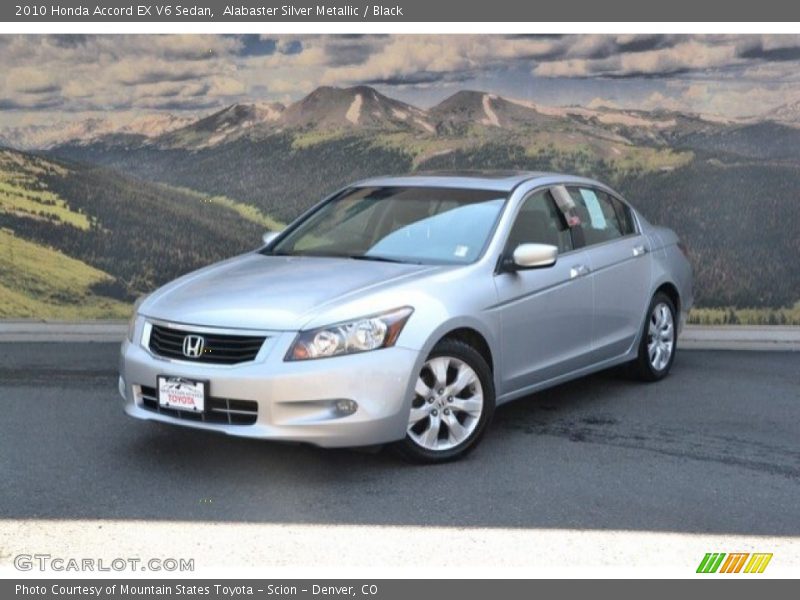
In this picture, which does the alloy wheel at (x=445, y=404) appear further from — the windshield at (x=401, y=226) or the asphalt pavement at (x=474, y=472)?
the windshield at (x=401, y=226)

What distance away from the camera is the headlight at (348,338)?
231 inches

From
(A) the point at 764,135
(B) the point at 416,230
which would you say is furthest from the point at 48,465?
(A) the point at 764,135

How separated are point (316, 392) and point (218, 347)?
0.58 metres

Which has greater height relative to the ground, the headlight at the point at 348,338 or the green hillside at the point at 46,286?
the headlight at the point at 348,338

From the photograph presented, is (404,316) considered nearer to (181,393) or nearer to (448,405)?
(448,405)

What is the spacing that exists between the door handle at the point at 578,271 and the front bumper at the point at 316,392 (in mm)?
1646

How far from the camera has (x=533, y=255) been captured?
669cm

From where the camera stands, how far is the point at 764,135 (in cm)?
1105

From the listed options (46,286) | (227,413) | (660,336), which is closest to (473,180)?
(660,336)

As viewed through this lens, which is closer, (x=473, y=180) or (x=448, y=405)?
(x=448, y=405)

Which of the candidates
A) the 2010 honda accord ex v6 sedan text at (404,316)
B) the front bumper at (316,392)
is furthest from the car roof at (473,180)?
the front bumper at (316,392)
